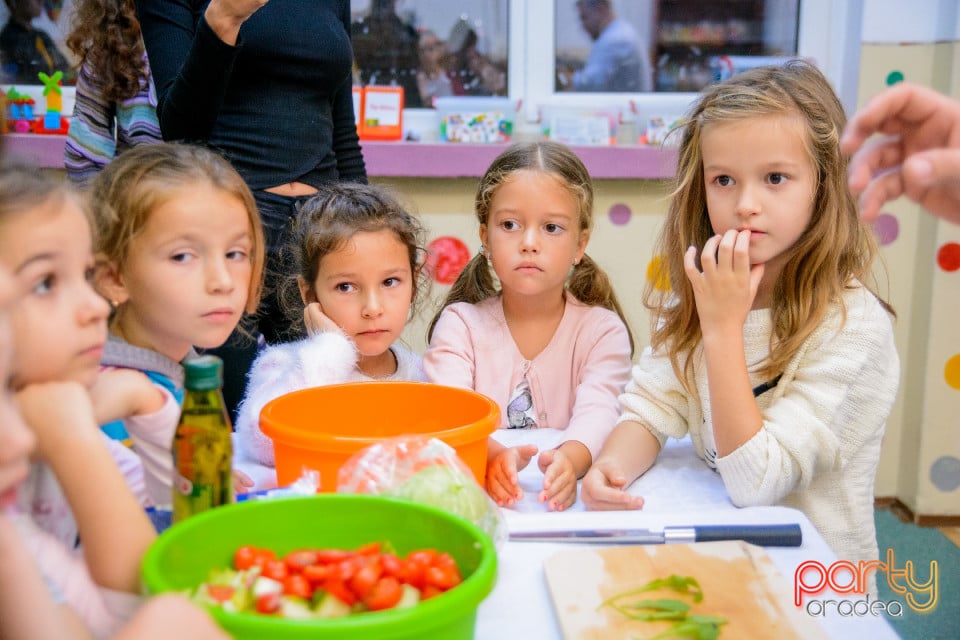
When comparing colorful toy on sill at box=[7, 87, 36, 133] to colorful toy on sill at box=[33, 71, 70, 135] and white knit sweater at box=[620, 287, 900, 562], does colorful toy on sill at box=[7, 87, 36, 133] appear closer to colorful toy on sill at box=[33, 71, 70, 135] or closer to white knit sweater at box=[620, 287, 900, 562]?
colorful toy on sill at box=[33, 71, 70, 135]

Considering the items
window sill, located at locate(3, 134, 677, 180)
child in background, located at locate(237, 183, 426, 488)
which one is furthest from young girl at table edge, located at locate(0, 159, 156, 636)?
window sill, located at locate(3, 134, 677, 180)

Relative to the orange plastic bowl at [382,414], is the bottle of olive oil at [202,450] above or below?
above

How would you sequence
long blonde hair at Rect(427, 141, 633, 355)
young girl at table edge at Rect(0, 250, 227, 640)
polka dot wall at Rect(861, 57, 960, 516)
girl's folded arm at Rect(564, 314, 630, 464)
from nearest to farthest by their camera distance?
young girl at table edge at Rect(0, 250, 227, 640), girl's folded arm at Rect(564, 314, 630, 464), long blonde hair at Rect(427, 141, 633, 355), polka dot wall at Rect(861, 57, 960, 516)

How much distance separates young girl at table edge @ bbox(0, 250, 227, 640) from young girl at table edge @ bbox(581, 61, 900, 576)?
58 cm

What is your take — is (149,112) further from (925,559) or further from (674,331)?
(925,559)

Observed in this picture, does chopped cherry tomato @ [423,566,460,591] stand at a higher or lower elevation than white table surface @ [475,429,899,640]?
higher

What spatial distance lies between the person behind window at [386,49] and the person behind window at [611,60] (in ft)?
1.57

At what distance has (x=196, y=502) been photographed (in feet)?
1.95

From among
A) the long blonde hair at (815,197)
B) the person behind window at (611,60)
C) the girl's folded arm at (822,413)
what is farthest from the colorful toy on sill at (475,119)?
the girl's folded arm at (822,413)

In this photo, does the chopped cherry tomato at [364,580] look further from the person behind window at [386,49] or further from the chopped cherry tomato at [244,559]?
the person behind window at [386,49]

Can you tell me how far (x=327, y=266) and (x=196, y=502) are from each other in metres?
0.79

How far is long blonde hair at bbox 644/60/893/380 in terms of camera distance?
107cm

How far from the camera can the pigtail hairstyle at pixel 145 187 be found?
84cm

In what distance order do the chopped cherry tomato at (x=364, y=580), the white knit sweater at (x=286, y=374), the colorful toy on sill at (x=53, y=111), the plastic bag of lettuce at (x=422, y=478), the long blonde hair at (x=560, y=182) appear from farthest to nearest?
the colorful toy on sill at (x=53, y=111) < the long blonde hair at (x=560, y=182) < the white knit sweater at (x=286, y=374) < the plastic bag of lettuce at (x=422, y=478) < the chopped cherry tomato at (x=364, y=580)
